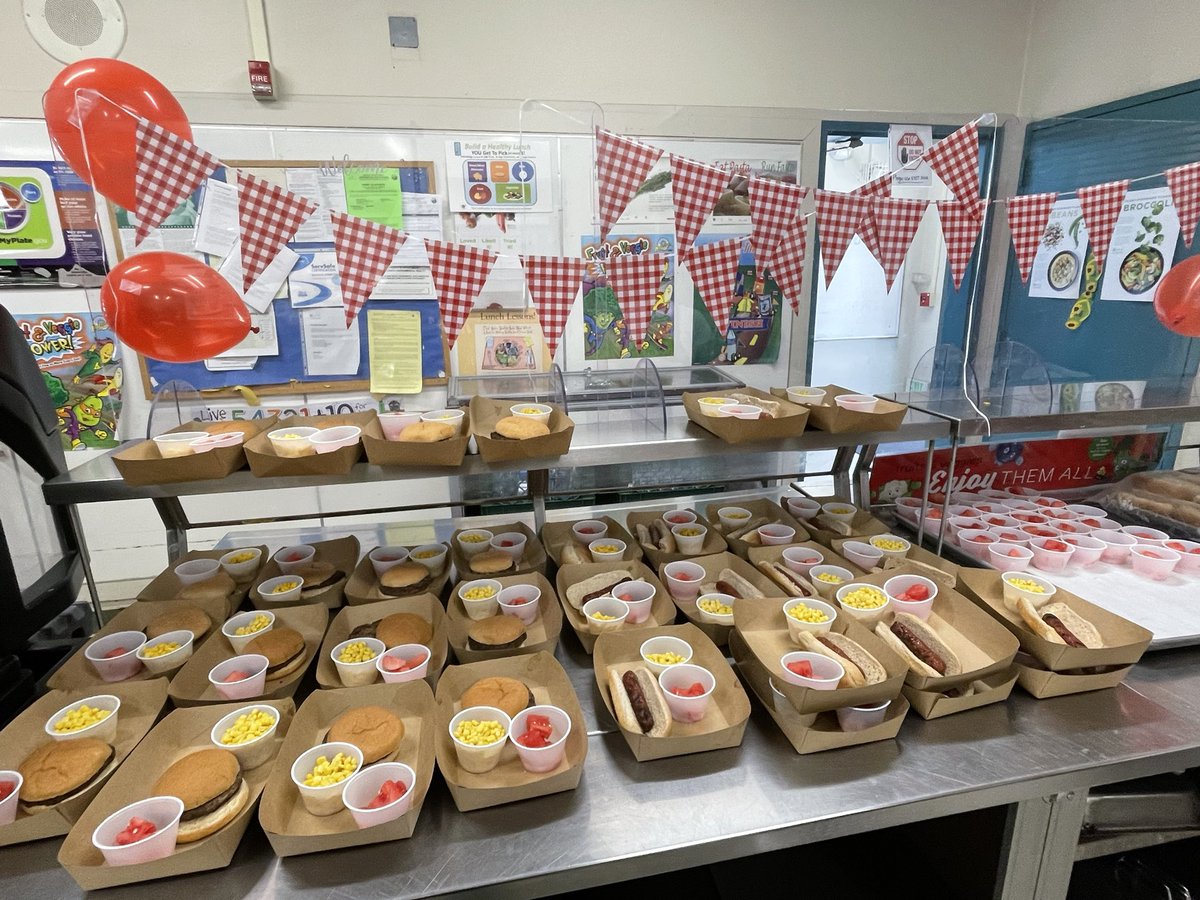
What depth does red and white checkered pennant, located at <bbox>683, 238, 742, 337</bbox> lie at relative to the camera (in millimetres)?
2025

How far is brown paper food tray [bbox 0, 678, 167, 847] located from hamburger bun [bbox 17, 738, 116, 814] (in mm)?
15

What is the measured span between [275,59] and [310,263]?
1.00 m

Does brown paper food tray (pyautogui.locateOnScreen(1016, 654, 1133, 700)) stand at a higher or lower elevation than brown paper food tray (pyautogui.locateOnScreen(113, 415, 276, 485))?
lower

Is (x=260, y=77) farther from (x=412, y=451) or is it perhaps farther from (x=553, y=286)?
(x=412, y=451)

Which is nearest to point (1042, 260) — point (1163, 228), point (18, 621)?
point (1163, 228)

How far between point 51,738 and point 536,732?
100 cm

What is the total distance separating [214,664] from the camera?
1.53 meters

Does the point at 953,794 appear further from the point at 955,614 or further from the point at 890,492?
the point at 890,492

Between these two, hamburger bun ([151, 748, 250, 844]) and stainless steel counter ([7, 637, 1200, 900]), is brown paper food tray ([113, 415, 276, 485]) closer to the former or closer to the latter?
hamburger bun ([151, 748, 250, 844])

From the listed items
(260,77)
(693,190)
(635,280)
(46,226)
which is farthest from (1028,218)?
(46,226)

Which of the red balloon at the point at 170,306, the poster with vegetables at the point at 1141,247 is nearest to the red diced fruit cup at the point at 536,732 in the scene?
the red balloon at the point at 170,306

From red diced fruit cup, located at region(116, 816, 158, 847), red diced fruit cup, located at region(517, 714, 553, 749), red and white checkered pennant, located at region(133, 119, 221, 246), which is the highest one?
red and white checkered pennant, located at region(133, 119, 221, 246)

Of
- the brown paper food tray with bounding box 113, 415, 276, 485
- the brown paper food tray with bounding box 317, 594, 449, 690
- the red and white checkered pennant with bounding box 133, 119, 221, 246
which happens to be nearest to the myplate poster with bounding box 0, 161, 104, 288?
the red and white checkered pennant with bounding box 133, 119, 221, 246

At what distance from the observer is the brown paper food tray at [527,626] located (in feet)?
5.23
